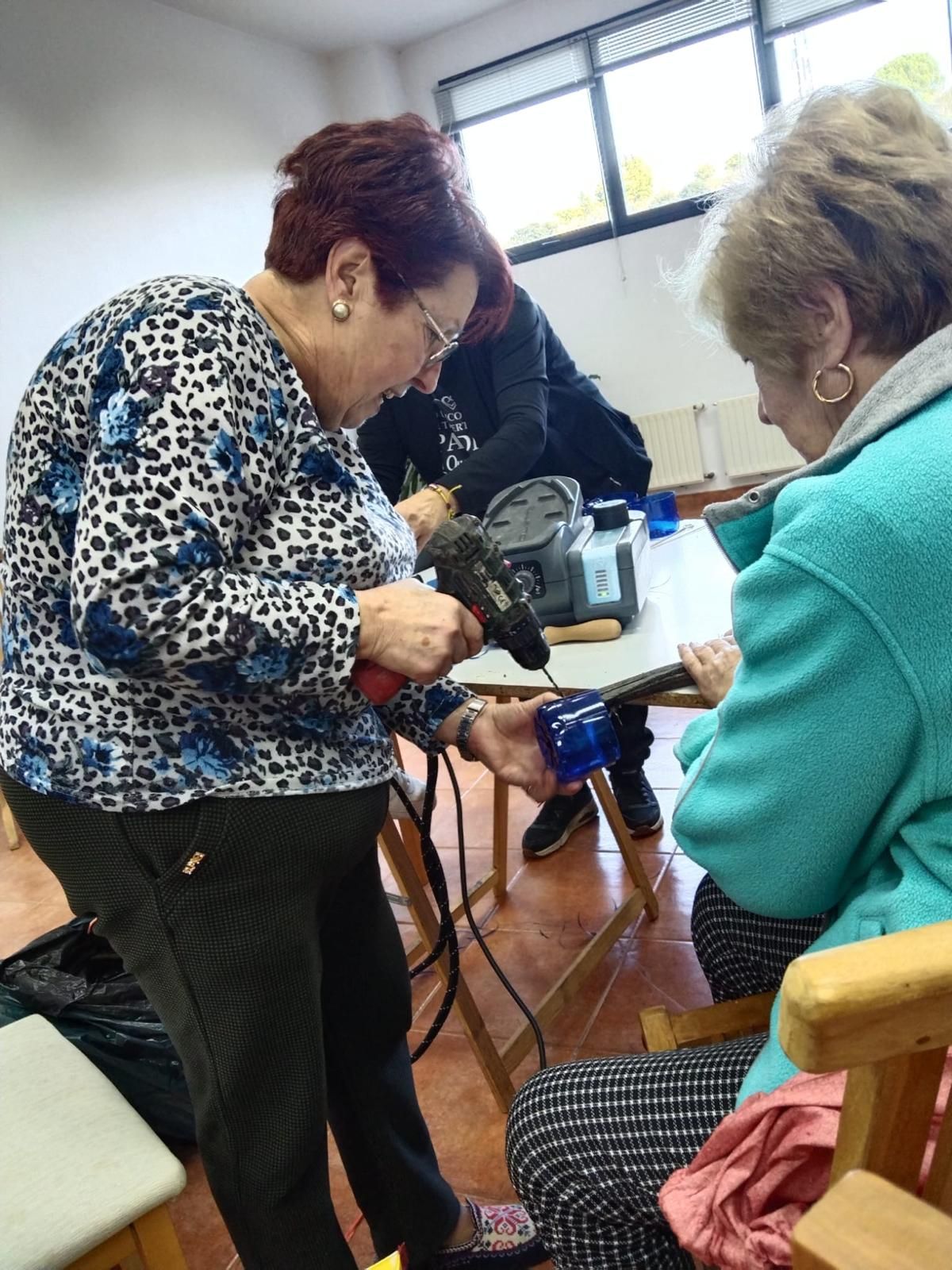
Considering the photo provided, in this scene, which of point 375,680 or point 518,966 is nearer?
point 375,680

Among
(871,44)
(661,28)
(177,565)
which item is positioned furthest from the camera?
(661,28)

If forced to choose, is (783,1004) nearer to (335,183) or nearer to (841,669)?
(841,669)

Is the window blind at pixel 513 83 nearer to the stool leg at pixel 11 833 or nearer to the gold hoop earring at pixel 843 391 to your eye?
the stool leg at pixel 11 833

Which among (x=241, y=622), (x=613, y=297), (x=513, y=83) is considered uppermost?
(x=513, y=83)

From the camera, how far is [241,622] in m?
0.83

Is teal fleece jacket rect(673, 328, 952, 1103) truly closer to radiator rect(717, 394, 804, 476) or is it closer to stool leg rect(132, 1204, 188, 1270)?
stool leg rect(132, 1204, 188, 1270)

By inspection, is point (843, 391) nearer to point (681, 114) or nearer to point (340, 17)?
point (681, 114)

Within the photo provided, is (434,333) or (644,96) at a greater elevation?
(644,96)

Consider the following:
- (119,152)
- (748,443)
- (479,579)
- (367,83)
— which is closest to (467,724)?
(479,579)

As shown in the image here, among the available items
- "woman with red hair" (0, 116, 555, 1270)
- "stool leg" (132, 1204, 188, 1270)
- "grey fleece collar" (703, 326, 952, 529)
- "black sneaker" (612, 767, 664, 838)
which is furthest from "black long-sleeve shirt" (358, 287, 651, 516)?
"stool leg" (132, 1204, 188, 1270)

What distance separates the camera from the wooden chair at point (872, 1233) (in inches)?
13.8

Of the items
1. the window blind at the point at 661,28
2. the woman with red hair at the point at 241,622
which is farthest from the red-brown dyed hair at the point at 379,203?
the window blind at the point at 661,28

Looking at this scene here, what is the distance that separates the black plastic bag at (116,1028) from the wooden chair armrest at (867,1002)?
154 cm

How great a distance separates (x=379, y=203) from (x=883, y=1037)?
89 centimetres
